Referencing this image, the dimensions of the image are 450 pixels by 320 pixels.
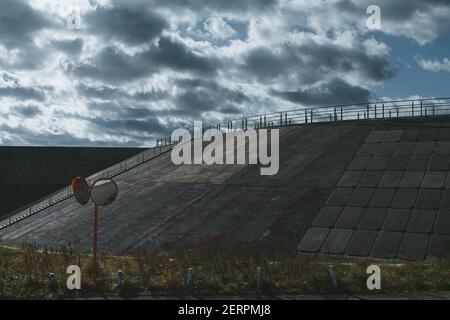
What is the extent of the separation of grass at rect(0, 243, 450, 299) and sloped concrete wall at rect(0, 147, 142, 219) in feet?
142

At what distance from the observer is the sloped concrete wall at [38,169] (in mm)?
Result: 59562

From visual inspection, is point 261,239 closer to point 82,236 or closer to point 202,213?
point 202,213

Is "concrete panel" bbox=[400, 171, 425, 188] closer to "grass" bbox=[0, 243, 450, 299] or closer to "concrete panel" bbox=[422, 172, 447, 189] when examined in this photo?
"concrete panel" bbox=[422, 172, 447, 189]

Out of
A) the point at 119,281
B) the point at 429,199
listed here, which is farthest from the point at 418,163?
the point at 119,281

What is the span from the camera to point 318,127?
135 feet

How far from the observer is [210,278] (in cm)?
1609

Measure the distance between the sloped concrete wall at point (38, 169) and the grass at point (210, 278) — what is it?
43.3 m

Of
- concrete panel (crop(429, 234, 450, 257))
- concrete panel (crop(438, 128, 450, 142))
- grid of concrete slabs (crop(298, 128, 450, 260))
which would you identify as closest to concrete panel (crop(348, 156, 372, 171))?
grid of concrete slabs (crop(298, 128, 450, 260))

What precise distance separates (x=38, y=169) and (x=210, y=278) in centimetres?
4931

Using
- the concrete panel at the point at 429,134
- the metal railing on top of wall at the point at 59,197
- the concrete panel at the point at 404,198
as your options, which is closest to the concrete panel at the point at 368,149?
the concrete panel at the point at 429,134

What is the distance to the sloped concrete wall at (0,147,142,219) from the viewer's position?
59562 mm
